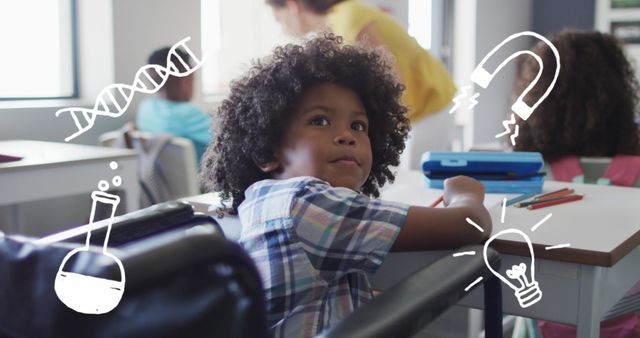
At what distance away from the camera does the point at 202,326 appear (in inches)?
16.1

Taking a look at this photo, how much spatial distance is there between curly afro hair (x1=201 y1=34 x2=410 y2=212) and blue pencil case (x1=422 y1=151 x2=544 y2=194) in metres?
0.19

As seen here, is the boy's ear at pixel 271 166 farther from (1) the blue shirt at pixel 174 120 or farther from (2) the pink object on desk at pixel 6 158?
(1) the blue shirt at pixel 174 120

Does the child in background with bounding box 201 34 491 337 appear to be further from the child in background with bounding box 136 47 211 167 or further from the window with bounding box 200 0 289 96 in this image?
the window with bounding box 200 0 289 96

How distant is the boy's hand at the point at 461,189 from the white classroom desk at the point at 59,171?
1158 mm

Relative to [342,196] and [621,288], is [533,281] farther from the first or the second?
[342,196]

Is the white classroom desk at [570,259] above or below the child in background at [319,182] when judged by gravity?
below

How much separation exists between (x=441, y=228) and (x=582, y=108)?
886 mm

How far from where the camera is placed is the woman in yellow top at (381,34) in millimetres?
2197

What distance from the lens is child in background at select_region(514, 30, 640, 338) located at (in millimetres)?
1626

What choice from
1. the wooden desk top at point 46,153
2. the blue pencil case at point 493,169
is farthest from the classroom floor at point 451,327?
the wooden desk top at point 46,153

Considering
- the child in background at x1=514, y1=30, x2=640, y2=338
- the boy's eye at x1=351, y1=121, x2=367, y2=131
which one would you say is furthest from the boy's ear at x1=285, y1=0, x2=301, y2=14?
the boy's eye at x1=351, y1=121, x2=367, y2=131

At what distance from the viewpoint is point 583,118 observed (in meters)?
1.65

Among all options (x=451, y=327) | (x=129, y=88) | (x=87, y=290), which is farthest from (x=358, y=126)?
(x=129, y=88)

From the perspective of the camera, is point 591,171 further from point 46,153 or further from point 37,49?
point 37,49
